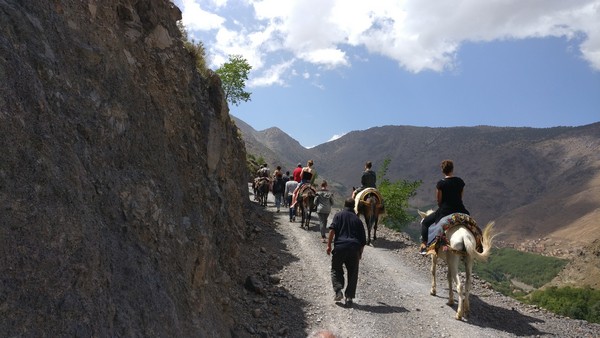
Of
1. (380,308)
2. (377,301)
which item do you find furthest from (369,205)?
(380,308)

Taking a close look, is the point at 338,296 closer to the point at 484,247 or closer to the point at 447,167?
the point at 484,247

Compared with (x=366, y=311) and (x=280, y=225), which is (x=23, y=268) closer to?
(x=366, y=311)

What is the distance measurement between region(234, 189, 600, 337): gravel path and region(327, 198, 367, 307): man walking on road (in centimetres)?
39

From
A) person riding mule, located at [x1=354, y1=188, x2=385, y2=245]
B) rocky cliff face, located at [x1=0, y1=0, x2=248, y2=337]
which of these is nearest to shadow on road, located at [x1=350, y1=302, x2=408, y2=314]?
rocky cliff face, located at [x1=0, y1=0, x2=248, y2=337]

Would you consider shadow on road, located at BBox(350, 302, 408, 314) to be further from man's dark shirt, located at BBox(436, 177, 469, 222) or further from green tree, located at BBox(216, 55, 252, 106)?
green tree, located at BBox(216, 55, 252, 106)

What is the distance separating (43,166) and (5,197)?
1.74ft

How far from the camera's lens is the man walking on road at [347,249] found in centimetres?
870

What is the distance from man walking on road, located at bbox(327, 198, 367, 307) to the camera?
8.70 m

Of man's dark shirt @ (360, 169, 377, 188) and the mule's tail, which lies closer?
the mule's tail

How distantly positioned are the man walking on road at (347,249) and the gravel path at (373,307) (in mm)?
389

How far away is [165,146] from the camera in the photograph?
256 inches

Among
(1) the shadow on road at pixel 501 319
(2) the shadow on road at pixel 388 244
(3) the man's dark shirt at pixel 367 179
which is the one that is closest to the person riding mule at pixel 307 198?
(3) the man's dark shirt at pixel 367 179

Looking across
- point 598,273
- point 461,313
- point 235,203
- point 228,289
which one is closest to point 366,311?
point 461,313

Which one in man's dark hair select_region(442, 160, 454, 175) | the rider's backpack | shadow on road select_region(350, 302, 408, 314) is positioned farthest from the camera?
the rider's backpack
